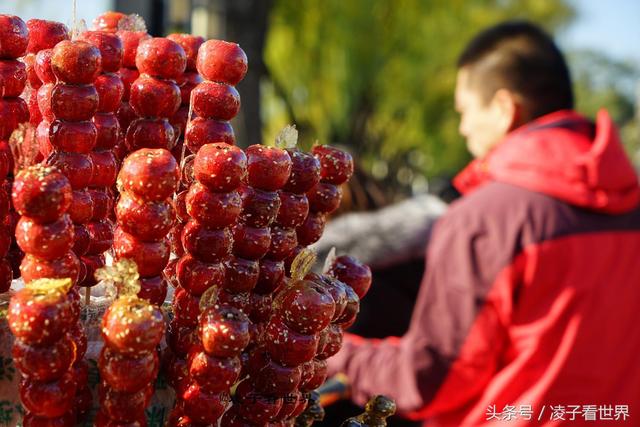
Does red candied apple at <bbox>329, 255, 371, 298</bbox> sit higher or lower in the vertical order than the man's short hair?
lower

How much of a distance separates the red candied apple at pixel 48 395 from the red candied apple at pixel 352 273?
35cm

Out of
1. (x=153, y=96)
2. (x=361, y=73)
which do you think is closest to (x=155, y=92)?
(x=153, y=96)

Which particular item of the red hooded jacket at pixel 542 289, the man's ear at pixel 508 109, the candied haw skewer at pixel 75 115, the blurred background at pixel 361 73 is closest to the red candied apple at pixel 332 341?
the candied haw skewer at pixel 75 115

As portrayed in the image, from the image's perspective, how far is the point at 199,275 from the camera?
0.73 m

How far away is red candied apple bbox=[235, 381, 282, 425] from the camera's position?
750 millimetres

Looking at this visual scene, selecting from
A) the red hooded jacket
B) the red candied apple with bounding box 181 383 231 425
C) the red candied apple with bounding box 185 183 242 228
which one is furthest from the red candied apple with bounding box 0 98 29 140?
the red hooded jacket

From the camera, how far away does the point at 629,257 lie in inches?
70.4

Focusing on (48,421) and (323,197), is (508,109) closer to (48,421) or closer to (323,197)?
(323,197)

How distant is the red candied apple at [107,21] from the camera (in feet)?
3.08

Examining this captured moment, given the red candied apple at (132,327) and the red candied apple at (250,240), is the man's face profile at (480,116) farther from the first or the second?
the red candied apple at (132,327)

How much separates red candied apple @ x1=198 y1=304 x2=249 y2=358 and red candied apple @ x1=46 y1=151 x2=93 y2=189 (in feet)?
0.61

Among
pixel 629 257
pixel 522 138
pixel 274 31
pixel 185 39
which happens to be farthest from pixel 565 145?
pixel 274 31

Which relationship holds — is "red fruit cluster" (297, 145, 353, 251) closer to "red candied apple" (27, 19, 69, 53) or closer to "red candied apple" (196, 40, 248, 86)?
"red candied apple" (196, 40, 248, 86)

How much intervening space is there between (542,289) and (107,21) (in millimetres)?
1232
